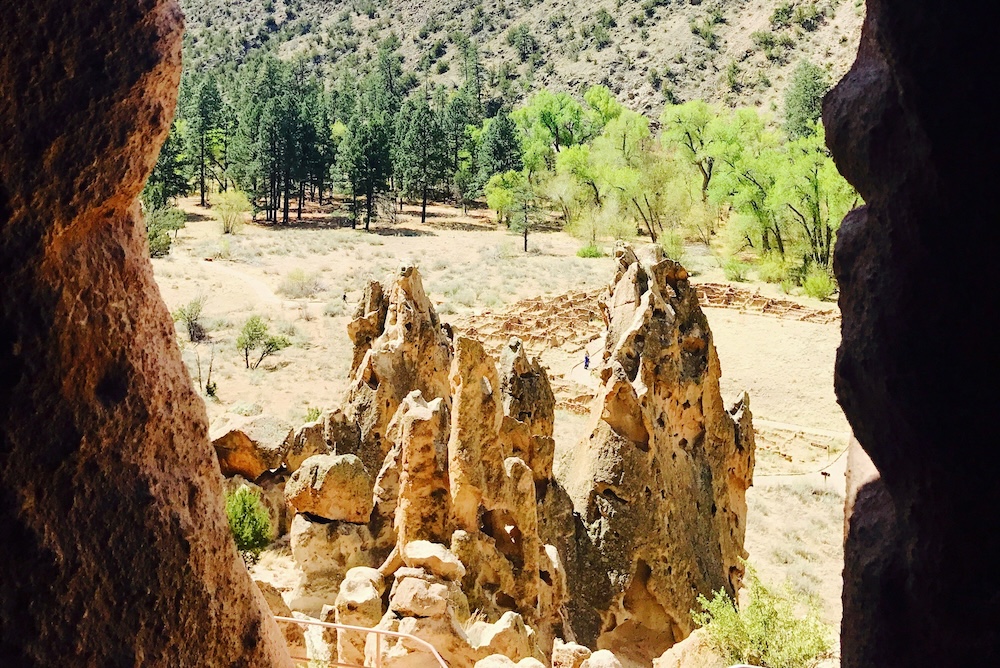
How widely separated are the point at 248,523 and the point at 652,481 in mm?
5575

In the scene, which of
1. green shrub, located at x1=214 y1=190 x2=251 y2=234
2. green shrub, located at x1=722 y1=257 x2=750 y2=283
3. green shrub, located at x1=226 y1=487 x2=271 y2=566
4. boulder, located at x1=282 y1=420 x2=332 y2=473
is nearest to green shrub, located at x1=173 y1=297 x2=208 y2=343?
boulder, located at x1=282 y1=420 x2=332 y2=473

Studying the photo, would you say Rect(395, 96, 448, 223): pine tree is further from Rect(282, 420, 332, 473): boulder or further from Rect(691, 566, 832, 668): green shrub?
Rect(691, 566, 832, 668): green shrub

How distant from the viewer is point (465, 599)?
8.12m

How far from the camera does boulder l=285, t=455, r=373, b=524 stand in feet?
33.6

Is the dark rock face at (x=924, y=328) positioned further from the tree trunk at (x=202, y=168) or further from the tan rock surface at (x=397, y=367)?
the tree trunk at (x=202, y=168)

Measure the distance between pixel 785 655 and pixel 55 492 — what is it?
28.7 ft

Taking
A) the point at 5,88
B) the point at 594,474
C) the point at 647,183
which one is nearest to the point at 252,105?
the point at 647,183

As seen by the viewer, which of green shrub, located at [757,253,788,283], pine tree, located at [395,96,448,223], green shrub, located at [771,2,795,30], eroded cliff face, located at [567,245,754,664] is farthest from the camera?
green shrub, located at [771,2,795,30]

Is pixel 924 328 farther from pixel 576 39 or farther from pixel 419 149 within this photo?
pixel 576 39

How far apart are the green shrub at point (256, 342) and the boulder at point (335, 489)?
16249 millimetres

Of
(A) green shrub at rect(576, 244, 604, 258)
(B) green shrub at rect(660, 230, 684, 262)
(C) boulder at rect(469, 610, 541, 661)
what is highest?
(B) green shrub at rect(660, 230, 684, 262)

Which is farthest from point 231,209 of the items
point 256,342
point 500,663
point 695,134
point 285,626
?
point 500,663

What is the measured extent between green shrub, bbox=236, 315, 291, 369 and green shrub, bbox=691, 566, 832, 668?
1903cm

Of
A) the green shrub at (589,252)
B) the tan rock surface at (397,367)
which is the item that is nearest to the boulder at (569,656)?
the tan rock surface at (397,367)
